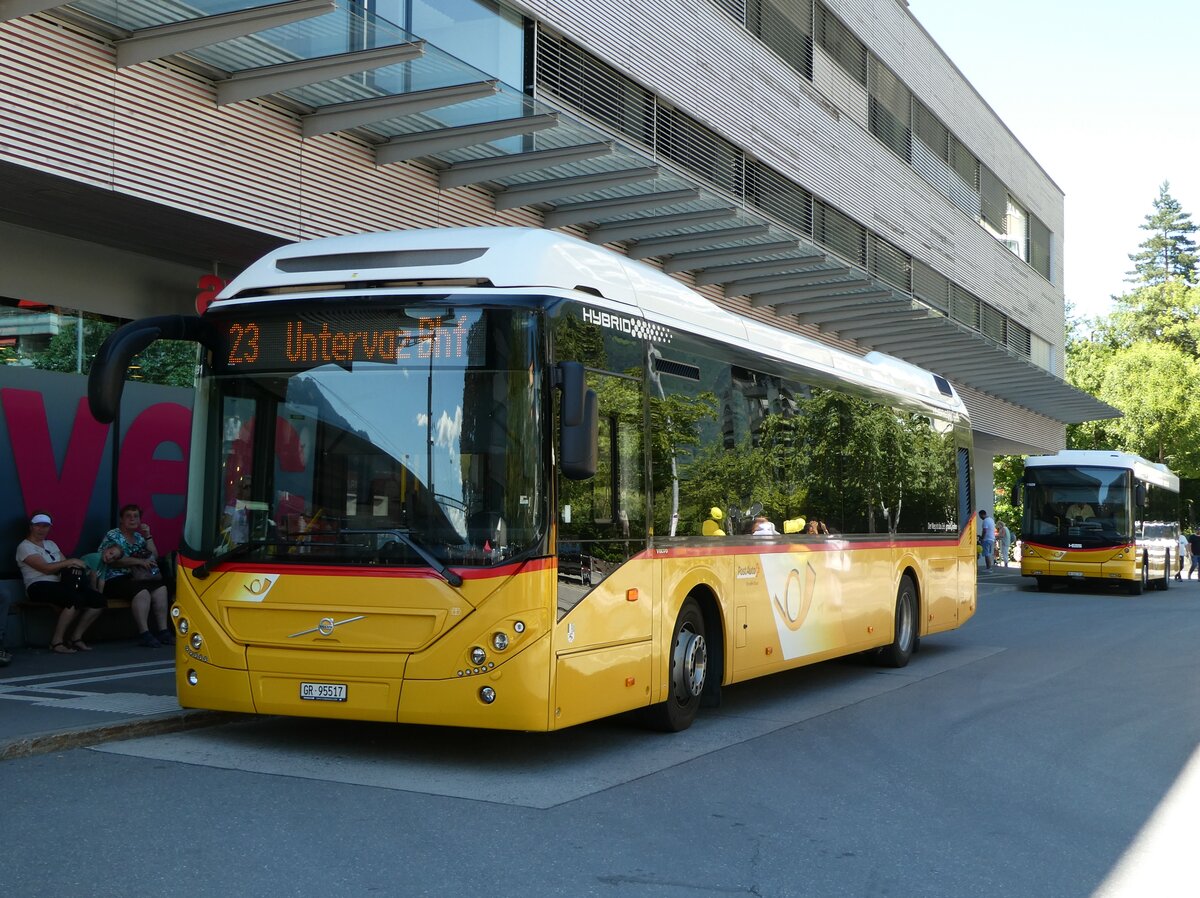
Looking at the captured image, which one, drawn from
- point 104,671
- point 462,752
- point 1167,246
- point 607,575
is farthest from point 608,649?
point 1167,246

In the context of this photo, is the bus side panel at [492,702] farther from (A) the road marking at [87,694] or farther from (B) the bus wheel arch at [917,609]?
(B) the bus wheel arch at [917,609]

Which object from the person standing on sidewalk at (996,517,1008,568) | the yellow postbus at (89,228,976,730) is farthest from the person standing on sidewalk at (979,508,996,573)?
the yellow postbus at (89,228,976,730)

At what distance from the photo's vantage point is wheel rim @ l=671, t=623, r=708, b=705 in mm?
9273

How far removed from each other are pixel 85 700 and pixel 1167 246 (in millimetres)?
100123

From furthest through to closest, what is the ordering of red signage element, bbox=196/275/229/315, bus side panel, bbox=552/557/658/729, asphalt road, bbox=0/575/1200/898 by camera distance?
red signage element, bbox=196/275/229/315
bus side panel, bbox=552/557/658/729
asphalt road, bbox=0/575/1200/898

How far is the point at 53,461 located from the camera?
13758 millimetres

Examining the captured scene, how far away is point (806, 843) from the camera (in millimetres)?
6336

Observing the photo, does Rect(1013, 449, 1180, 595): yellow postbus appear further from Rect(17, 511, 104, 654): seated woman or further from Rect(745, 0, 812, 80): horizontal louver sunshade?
Rect(17, 511, 104, 654): seated woman

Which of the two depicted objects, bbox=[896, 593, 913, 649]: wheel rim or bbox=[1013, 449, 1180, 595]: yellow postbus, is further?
bbox=[1013, 449, 1180, 595]: yellow postbus

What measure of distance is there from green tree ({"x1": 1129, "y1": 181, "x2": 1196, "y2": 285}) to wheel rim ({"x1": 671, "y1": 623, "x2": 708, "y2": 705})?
96.4 meters

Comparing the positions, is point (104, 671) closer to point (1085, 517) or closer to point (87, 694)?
point (87, 694)

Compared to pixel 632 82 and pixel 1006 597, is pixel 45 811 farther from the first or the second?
pixel 1006 597

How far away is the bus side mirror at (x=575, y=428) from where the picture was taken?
24.9ft

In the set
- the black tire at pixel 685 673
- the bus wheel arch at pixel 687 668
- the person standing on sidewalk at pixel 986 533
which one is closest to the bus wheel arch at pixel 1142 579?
the person standing on sidewalk at pixel 986 533
